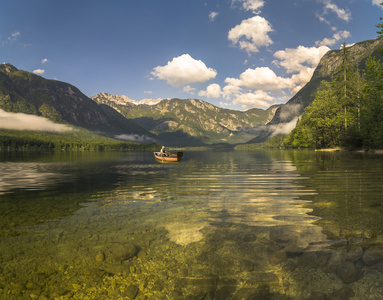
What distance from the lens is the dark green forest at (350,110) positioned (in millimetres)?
51987

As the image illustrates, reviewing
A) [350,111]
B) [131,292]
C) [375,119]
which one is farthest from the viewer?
[350,111]

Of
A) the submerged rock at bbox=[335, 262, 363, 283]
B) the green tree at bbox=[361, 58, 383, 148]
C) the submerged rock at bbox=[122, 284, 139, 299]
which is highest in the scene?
the green tree at bbox=[361, 58, 383, 148]

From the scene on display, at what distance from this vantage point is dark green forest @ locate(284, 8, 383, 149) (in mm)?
51987

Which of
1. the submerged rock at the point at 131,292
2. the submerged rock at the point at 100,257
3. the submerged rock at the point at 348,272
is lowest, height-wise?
the submerged rock at the point at 131,292

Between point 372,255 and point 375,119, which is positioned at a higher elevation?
point 375,119

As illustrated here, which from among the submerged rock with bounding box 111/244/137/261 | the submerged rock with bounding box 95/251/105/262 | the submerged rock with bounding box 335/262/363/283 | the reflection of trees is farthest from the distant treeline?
A: the submerged rock with bounding box 95/251/105/262

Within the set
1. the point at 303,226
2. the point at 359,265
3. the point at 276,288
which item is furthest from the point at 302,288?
the point at 303,226

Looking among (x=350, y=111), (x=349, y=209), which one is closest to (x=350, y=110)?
(x=350, y=111)

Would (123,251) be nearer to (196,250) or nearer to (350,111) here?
(196,250)

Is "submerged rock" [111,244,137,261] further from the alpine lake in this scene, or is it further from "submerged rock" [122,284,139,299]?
"submerged rock" [122,284,139,299]

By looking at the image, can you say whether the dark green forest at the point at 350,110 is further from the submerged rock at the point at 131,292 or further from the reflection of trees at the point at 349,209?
the submerged rock at the point at 131,292

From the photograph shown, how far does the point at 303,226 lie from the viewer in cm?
967

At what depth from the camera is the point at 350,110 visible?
7269cm

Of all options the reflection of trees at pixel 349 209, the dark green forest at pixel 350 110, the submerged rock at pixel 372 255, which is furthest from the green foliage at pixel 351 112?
the submerged rock at pixel 372 255
